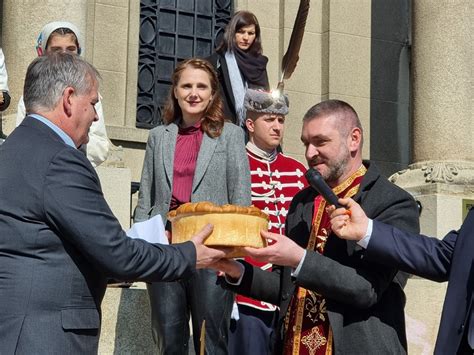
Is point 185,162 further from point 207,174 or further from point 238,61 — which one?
point 238,61

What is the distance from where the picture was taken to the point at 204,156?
723cm

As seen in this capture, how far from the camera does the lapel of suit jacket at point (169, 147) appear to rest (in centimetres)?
724

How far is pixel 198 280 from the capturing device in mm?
6938

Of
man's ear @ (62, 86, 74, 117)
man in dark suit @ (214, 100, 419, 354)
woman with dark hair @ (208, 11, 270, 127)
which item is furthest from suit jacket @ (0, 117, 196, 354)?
woman with dark hair @ (208, 11, 270, 127)

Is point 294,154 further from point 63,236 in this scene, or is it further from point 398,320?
point 63,236

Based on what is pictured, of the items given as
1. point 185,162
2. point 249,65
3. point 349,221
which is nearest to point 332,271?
point 349,221

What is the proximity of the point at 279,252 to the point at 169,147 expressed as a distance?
7.22 feet

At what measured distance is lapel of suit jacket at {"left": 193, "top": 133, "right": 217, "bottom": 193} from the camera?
7.17 metres

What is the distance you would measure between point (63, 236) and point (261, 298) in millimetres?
1494

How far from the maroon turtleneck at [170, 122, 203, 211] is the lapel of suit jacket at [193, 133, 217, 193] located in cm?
5

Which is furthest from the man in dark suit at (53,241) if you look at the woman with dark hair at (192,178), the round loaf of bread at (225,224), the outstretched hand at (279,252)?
the woman with dark hair at (192,178)

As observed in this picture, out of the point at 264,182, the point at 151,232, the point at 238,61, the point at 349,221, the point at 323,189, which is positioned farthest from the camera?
the point at 238,61

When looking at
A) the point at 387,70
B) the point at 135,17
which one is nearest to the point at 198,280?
the point at 135,17

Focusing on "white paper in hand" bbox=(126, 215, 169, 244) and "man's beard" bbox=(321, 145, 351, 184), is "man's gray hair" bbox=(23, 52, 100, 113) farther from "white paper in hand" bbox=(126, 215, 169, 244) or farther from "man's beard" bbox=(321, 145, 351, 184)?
"man's beard" bbox=(321, 145, 351, 184)
